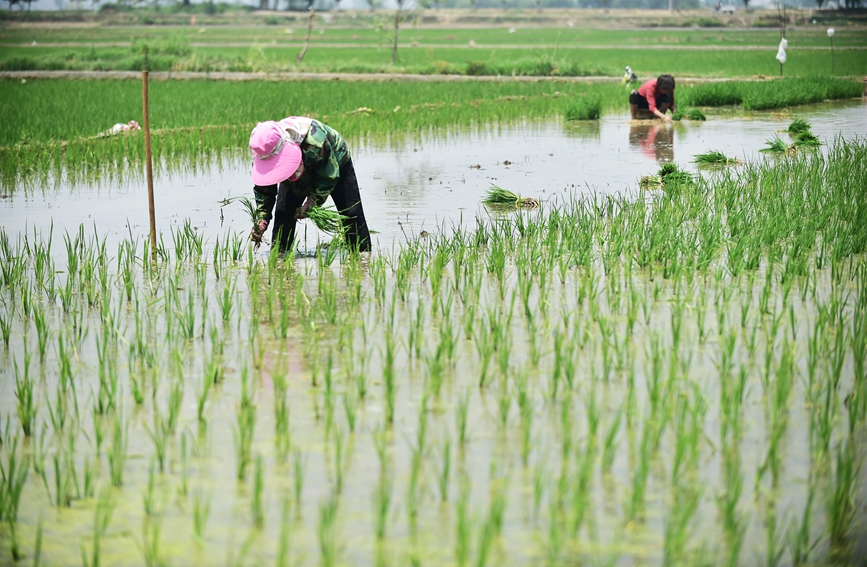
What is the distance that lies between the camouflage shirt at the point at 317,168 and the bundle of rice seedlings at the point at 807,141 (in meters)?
6.74

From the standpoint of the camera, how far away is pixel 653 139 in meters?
12.6

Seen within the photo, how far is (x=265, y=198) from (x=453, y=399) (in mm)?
2403

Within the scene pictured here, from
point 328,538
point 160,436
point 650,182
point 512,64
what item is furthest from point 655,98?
point 512,64

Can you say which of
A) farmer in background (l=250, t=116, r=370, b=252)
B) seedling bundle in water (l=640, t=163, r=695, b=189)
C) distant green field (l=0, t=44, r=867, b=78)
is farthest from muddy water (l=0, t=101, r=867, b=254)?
distant green field (l=0, t=44, r=867, b=78)

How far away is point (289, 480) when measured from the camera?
122 inches

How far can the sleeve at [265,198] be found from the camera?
224 inches

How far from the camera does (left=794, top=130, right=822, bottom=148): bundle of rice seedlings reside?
36.0 feet

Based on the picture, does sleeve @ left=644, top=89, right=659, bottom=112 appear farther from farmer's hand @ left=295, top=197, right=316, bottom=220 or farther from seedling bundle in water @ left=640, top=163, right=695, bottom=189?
farmer's hand @ left=295, top=197, right=316, bottom=220

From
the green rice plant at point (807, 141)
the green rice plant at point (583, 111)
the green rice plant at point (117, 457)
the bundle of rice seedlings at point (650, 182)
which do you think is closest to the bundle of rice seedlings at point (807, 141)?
the green rice plant at point (807, 141)

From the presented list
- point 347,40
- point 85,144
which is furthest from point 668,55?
point 85,144

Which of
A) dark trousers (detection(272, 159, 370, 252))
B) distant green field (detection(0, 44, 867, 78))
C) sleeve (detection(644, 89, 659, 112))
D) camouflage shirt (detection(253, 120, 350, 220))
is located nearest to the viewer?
camouflage shirt (detection(253, 120, 350, 220))

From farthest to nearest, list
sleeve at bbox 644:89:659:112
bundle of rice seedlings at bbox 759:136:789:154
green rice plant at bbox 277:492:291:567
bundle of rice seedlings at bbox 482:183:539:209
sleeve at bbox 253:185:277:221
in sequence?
sleeve at bbox 644:89:659:112 < bundle of rice seedlings at bbox 759:136:789:154 < bundle of rice seedlings at bbox 482:183:539:209 < sleeve at bbox 253:185:277:221 < green rice plant at bbox 277:492:291:567

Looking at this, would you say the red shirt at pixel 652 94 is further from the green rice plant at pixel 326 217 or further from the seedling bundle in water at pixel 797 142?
the green rice plant at pixel 326 217

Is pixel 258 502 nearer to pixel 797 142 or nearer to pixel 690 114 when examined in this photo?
pixel 797 142
